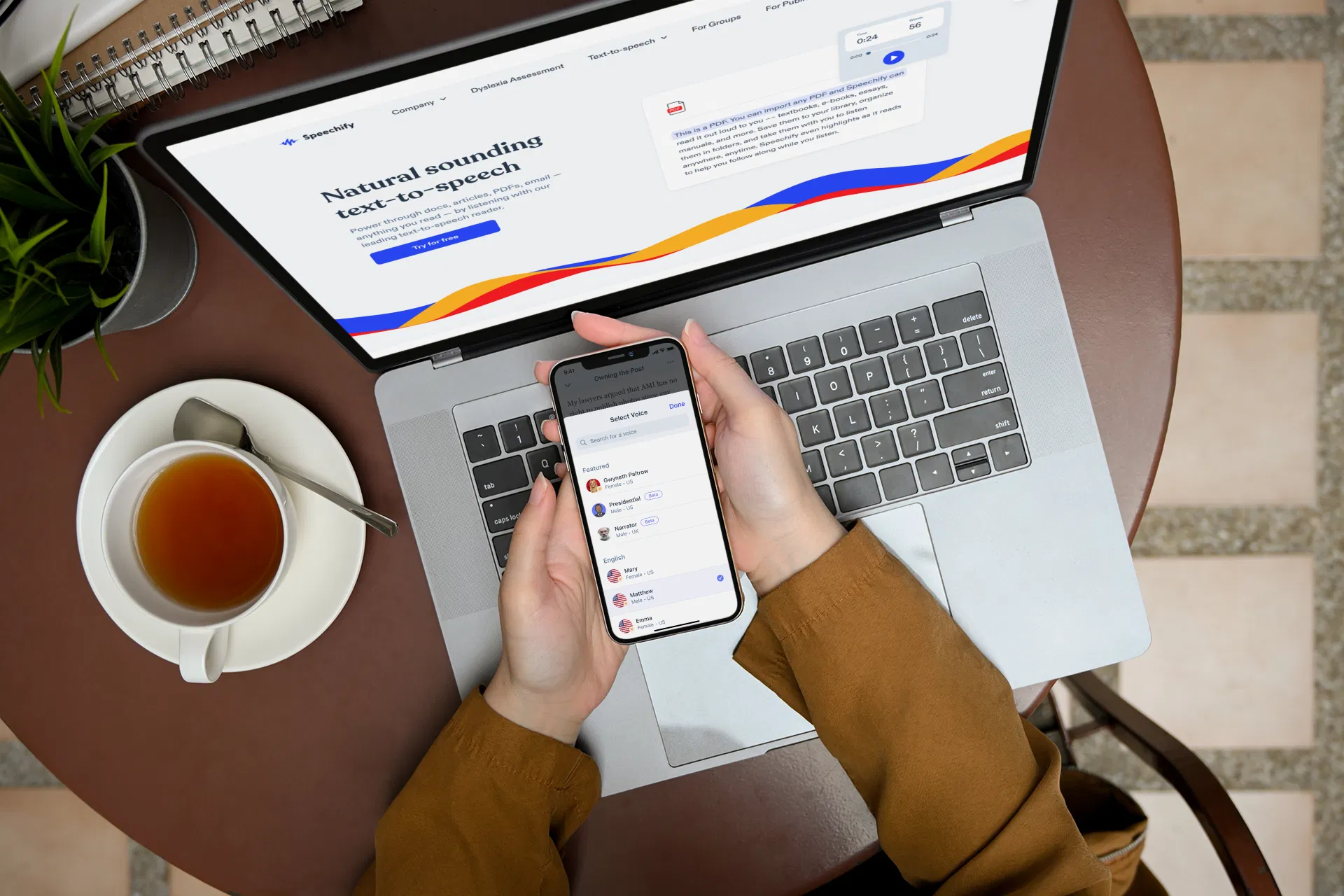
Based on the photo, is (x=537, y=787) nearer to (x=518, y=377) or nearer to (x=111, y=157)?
(x=518, y=377)

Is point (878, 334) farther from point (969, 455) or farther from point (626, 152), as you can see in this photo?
point (626, 152)

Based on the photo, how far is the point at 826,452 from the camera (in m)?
0.70

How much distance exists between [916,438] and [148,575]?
632 mm

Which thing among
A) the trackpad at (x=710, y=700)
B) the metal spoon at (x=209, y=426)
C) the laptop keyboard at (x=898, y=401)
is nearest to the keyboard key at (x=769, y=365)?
the laptop keyboard at (x=898, y=401)

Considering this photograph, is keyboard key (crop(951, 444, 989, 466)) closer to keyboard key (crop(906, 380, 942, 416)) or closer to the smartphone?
keyboard key (crop(906, 380, 942, 416))

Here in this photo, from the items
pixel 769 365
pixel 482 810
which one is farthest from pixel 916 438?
pixel 482 810

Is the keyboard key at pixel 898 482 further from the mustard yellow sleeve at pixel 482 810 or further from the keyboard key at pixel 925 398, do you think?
the mustard yellow sleeve at pixel 482 810

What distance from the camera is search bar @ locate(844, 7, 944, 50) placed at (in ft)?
1.50

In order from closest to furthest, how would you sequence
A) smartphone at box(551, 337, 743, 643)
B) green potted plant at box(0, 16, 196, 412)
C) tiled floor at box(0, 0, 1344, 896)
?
1. green potted plant at box(0, 16, 196, 412)
2. smartphone at box(551, 337, 743, 643)
3. tiled floor at box(0, 0, 1344, 896)

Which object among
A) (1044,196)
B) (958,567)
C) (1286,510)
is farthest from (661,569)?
(1286,510)

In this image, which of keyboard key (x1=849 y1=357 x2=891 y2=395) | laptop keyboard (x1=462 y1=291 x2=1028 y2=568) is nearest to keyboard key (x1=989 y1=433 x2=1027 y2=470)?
laptop keyboard (x1=462 y1=291 x2=1028 y2=568)

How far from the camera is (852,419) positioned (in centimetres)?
69

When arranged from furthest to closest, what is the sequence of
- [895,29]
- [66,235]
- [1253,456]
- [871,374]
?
[1253,456], [871,374], [66,235], [895,29]

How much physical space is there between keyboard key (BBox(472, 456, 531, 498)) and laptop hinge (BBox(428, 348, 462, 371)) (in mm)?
92
